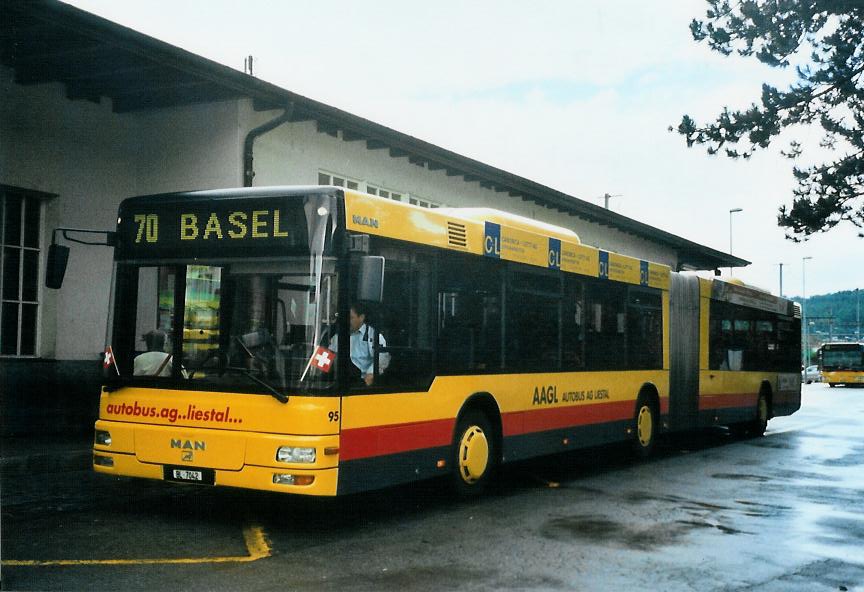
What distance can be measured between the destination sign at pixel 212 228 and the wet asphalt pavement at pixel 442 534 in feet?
7.67

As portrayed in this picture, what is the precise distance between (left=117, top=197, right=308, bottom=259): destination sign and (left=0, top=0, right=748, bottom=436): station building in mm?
3989

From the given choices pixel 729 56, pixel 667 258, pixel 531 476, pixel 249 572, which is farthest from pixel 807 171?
pixel 667 258

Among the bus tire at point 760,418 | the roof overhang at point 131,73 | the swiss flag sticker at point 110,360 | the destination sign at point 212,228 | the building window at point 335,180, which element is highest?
the roof overhang at point 131,73

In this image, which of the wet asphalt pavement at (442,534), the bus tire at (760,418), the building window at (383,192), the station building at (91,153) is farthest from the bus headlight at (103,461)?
the bus tire at (760,418)

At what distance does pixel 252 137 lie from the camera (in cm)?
1481

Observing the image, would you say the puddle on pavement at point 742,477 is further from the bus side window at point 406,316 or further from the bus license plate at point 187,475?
the bus license plate at point 187,475

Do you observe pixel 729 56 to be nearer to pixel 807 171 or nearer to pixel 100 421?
pixel 807 171

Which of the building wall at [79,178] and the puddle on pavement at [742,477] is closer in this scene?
the puddle on pavement at [742,477]

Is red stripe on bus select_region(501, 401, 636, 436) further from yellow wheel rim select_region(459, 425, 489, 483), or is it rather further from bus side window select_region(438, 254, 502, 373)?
bus side window select_region(438, 254, 502, 373)

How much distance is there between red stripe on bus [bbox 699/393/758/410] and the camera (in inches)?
646

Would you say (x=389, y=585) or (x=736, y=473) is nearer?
(x=389, y=585)

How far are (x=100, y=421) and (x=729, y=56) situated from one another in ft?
29.9

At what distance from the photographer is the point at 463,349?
9648mm

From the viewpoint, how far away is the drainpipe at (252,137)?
47.6ft
